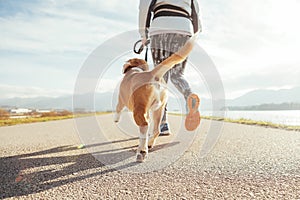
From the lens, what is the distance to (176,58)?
199 cm

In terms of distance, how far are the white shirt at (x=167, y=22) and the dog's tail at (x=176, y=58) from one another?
0.68 meters

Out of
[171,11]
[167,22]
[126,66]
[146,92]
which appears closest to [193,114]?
[146,92]

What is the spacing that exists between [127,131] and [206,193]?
2.38 m

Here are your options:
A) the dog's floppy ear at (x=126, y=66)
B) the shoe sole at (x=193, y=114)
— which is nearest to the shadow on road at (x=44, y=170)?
the shoe sole at (x=193, y=114)

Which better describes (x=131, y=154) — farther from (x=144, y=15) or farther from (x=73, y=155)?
(x=144, y=15)

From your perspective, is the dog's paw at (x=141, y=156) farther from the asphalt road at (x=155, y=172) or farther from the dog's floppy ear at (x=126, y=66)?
the dog's floppy ear at (x=126, y=66)

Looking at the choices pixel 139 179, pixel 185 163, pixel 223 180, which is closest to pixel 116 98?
pixel 185 163

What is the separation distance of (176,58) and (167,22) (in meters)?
0.83

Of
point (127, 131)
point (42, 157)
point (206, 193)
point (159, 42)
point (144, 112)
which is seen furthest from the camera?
point (127, 131)

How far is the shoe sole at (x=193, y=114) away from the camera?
2.48 meters

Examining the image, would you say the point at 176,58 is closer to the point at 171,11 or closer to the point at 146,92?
the point at 146,92

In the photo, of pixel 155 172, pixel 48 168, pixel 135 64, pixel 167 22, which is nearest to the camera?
pixel 155 172

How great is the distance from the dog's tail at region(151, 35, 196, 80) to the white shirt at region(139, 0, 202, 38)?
2.24ft

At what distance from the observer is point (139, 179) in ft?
5.37
